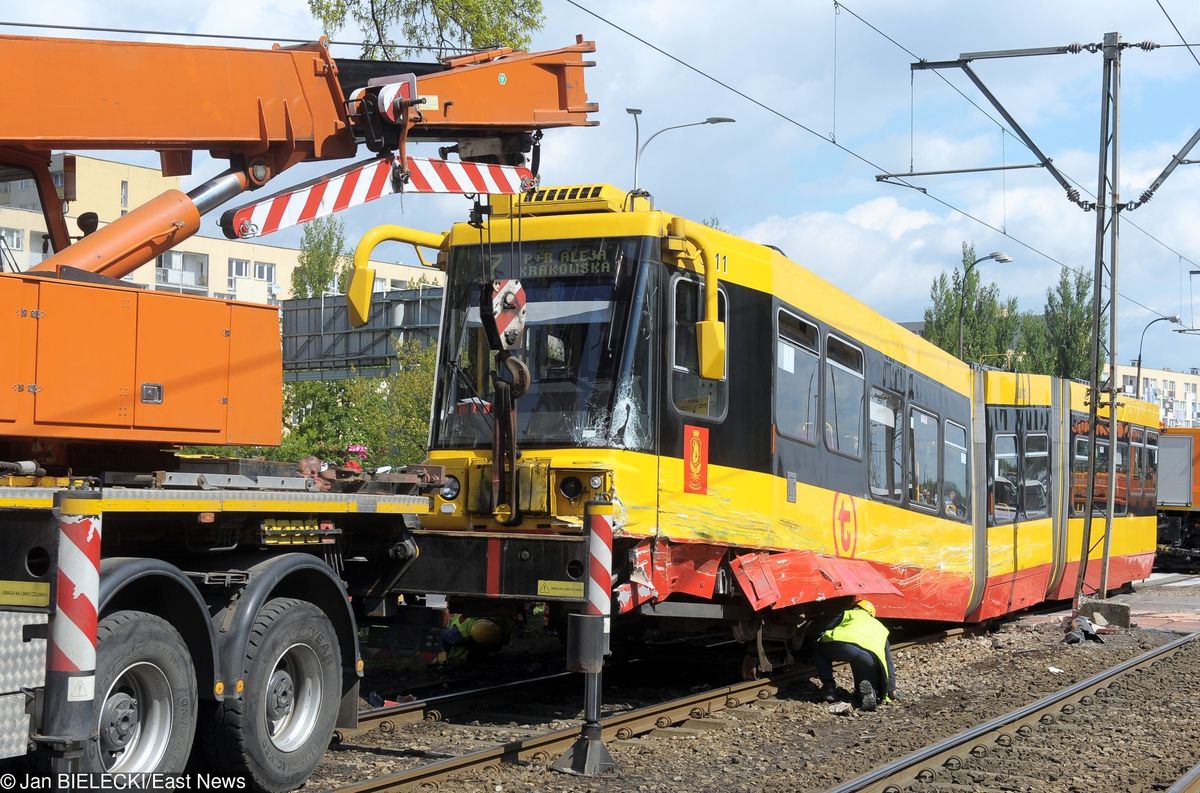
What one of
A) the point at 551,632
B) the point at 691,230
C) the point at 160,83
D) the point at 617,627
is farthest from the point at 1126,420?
the point at 160,83

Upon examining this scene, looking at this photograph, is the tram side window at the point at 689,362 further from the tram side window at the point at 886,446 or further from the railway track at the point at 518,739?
the tram side window at the point at 886,446

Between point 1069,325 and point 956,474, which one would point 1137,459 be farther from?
point 1069,325

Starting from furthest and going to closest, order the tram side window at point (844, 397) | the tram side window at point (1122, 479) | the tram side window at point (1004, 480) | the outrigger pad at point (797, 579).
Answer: the tram side window at point (1122, 479)
the tram side window at point (1004, 480)
the tram side window at point (844, 397)
the outrigger pad at point (797, 579)

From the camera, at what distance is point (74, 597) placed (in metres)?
5.11

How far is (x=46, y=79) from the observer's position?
21.7ft

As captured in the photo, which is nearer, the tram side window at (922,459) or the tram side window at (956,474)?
the tram side window at (922,459)

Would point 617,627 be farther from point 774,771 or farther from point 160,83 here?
point 160,83

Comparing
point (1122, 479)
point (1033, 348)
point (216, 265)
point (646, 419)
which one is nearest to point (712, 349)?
point (646, 419)

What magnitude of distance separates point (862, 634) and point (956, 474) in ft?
19.9

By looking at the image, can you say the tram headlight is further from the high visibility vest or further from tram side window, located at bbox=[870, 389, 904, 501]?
tram side window, located at bbox=[870, 389, 904, 501]

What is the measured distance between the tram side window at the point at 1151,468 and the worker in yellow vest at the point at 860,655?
47.7ft

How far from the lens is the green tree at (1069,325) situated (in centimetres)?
6253

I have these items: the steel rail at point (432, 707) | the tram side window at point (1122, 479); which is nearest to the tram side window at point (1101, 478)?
the tram side window at point (1122, 479)

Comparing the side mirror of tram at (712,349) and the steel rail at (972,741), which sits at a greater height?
the side mirror of tram at (712,349)
